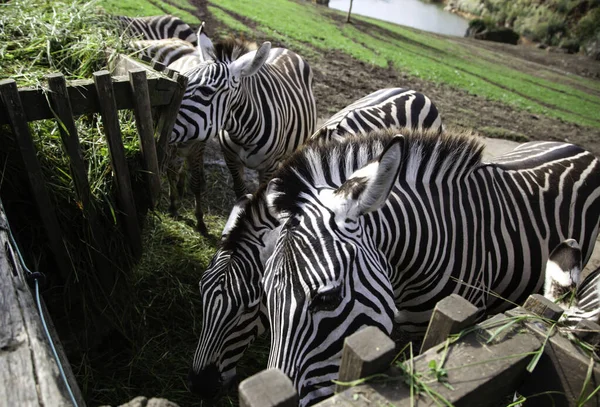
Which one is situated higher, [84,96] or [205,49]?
[205,49]

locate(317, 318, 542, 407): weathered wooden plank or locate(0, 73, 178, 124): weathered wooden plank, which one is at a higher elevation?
locate(0, 73, 178, 124): weathered wooden plank

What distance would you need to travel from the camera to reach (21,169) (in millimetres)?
2838

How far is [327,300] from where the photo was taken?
1.85m

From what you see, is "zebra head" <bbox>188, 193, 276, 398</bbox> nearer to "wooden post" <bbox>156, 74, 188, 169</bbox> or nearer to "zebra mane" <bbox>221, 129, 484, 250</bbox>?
"zebra mane" <bbox>221, 129, 484, 250</bbox>

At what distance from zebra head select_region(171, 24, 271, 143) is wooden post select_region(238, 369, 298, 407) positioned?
364 centimetres

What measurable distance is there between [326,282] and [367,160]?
2.91 feet

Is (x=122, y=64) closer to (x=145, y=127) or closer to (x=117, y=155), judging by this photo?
(x=145, y=127)

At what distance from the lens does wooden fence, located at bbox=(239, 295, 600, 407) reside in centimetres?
117

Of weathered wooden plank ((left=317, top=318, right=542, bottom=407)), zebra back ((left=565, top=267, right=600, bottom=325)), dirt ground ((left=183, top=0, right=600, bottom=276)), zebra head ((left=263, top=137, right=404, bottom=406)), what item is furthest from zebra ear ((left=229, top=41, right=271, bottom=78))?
dirt ground ((left=183, top=0, right=600, bottom=276))

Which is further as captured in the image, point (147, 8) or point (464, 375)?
point (147, 8)

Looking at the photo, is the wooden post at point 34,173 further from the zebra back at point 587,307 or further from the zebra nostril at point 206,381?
the zebra back at point 587,307

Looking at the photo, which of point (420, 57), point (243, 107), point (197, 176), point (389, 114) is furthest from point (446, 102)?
point (197, 176)

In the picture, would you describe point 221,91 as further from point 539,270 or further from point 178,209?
point 539,270

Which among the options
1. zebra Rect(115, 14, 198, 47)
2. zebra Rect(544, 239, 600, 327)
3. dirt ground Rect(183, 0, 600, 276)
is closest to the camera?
zebra Rect(544, 239, 600, 327)
